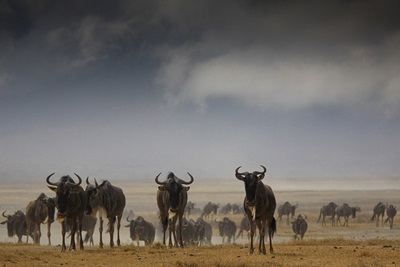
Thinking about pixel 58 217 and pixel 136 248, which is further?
pixel 136 248

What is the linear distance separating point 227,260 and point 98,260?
14.3ft

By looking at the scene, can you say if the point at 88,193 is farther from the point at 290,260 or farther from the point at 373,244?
the point at 373,244

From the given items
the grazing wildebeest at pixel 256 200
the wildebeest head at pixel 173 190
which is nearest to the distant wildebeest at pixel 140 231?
the wildebeest head at pixel 173 190

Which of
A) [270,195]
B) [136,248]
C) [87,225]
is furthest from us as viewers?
[87,225]

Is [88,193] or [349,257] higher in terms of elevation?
[88,193]

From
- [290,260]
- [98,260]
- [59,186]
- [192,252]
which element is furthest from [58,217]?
[290,260]

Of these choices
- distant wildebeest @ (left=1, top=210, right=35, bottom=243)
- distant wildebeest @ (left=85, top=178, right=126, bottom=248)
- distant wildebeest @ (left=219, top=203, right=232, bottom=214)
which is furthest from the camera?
distant wildebeest @ (left=219, top=203, right=232, bottom=214)

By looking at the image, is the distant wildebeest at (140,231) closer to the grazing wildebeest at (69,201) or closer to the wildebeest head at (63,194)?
the grazing wildebeest at (69,201)

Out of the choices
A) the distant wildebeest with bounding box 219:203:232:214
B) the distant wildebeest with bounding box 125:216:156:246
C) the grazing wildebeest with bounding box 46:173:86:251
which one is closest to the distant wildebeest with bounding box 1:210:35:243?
the distant wildebeest with bounding box 125:216:156:246

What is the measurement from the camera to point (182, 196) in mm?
24094

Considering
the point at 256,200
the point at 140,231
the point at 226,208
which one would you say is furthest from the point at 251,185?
the point at 226,208

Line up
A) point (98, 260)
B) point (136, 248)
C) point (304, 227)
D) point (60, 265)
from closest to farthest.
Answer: point (60, 265) < point (98, 260) < point (136, 248) < point (304, 227)

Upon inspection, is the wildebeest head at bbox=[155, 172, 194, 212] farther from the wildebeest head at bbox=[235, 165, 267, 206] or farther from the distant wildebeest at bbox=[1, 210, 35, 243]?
the distant wildebeest at bbox=[1, 210, 35, 243]

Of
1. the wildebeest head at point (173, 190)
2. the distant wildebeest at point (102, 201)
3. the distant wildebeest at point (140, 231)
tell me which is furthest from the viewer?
the distant wildebeest at point (140, 231)
